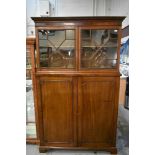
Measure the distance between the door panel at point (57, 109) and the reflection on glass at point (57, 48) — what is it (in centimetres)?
22

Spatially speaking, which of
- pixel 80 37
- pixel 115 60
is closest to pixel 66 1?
pixel 80 37

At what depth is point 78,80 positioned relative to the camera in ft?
6.36

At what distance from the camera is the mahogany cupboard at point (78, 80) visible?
189 cm

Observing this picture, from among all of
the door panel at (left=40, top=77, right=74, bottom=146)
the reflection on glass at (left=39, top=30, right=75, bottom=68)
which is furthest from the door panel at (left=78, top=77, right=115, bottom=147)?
the reflection on glass at (left=39, top=30, right=75, bottom=68)

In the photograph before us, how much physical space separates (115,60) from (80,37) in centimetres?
55

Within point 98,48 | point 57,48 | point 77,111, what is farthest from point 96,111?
point 57,48

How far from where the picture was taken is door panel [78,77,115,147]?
1.95 meters

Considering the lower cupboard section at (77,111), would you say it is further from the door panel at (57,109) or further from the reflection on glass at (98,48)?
the reflection on glass at (98,48)

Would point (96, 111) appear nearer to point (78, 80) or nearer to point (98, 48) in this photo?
point (78, 80)

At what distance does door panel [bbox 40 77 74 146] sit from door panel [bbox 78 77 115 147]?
14 cm

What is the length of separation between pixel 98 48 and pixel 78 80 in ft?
1.64

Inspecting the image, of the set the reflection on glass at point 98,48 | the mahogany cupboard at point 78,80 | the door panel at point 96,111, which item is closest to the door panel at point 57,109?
the mahogany cupboard at point 78,80
